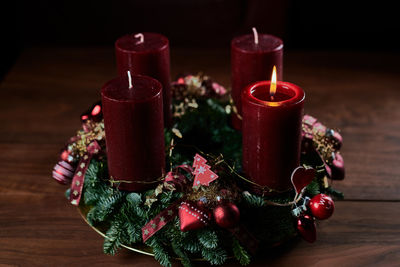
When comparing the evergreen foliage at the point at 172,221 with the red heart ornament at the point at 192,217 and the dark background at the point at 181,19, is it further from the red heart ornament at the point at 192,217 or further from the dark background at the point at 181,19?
the dark background at the point at 181,19

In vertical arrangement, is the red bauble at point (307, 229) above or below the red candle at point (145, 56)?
below

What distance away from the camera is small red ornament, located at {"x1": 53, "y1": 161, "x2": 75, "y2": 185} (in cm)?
86

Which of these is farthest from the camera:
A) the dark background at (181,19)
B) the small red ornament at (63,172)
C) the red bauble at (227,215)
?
the dark background at (181,19)

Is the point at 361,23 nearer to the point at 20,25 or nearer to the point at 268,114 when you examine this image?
the point at 20,25

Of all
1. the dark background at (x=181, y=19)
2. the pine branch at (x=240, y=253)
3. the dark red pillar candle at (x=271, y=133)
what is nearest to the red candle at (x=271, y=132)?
the dark red pillar candle at (x=271, y=133)

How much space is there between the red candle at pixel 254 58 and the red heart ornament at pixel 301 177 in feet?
0.73

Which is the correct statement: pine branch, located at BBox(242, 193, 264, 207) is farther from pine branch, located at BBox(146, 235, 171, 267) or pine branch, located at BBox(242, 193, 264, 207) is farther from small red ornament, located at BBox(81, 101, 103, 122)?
small red ornament, located at BBox(81, 101, 103, 122)

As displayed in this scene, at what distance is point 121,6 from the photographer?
1.86m

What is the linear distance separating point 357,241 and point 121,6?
1.36m

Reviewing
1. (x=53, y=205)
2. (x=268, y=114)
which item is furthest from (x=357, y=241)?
(x=53, y=205)

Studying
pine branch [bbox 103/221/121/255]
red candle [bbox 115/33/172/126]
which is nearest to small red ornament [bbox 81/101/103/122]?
red candle [bbox 115/33/172/126]

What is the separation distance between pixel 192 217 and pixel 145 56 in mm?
310

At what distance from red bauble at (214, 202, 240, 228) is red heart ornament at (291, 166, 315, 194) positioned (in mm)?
99

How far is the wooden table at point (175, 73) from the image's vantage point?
0.76m
